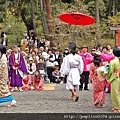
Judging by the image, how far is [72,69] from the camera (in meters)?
11.8

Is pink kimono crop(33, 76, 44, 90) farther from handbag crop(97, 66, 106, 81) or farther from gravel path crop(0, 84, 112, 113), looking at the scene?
handbag crop(97, 66, 106, 81)

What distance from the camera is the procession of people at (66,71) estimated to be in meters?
9.67

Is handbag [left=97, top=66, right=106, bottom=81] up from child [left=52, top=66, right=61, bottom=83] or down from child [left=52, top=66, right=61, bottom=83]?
up

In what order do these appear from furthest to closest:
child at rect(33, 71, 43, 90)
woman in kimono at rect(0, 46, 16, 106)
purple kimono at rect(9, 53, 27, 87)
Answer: child at rect(33, 71, 43, 90)
purple kimono at rect(9, 53, 27, 87)
woman in kimono at rect(0, 46, 16, 106)

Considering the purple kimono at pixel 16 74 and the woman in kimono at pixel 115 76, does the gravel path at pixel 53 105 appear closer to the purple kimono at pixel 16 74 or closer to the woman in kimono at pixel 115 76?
the woman in kimono at pixel 115 76

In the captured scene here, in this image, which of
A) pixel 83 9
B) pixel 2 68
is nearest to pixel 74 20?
pixel 2 68

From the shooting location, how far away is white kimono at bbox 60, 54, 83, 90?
11.7 metres

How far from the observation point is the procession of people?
9667mm

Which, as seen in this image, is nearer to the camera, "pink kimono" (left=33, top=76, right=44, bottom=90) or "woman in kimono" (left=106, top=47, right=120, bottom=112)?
"woman in kimono" (left=106, top=47, right=120, bottom=112)

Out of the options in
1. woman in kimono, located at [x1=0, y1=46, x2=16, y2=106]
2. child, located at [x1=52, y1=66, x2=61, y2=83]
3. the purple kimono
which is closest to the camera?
woman in kimono, located at [x1=0, y1=46, x2=16, y2=106]

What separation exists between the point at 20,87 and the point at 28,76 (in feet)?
2.73

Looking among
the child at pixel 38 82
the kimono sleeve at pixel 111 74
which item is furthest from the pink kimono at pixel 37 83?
the kimono sleeve at pixel 111 74

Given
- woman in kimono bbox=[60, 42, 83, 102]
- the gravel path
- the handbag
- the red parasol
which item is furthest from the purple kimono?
the handbag

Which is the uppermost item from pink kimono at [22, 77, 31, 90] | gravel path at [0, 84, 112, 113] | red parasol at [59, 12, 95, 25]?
red parasol at [59, 12, 95, 25]
